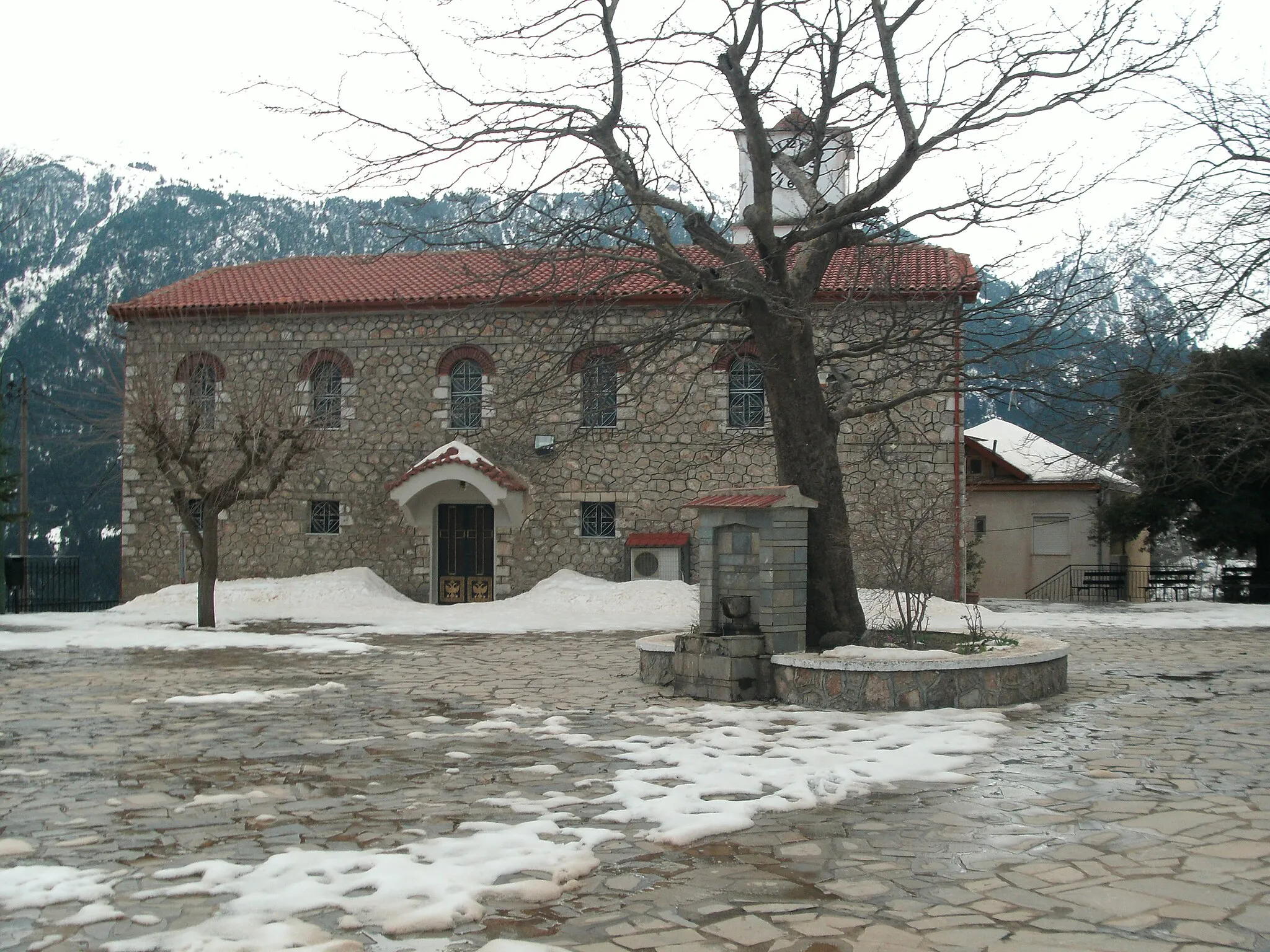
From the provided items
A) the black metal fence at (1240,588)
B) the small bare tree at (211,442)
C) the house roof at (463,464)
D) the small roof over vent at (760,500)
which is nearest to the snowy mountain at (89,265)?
the small bare tree at (211,442)

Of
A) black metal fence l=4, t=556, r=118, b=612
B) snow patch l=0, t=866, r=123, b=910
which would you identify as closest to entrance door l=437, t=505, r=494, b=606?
black metal fence l=4, t=556, r=118, b=612

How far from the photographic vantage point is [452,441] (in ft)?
70.8

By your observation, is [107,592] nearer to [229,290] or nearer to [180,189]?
[229,290]

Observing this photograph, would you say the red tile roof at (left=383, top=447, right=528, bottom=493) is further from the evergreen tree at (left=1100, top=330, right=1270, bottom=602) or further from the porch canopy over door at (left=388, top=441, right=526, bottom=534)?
the evergreen tree at (left=1100, top=330, right=1270, bottom=602)

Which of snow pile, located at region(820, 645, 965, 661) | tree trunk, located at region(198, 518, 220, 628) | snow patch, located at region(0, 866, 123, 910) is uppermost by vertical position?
tree trunk, located at region(198, 518, 220, 628)

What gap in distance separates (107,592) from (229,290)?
31.0 meters

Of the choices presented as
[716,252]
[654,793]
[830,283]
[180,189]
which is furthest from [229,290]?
[180,189]

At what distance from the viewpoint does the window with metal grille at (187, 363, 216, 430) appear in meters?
17.2

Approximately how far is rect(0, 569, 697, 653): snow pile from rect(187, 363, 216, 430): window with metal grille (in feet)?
10.5

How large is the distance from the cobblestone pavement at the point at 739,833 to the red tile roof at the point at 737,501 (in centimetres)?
187

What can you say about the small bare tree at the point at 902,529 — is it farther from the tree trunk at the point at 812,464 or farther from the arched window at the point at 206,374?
the arched window at the point at 206,374

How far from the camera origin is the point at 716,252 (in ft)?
37.4

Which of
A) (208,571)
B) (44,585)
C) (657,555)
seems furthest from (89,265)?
(657,555)

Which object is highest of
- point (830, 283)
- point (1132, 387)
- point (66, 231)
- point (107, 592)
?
point (66, 231)
